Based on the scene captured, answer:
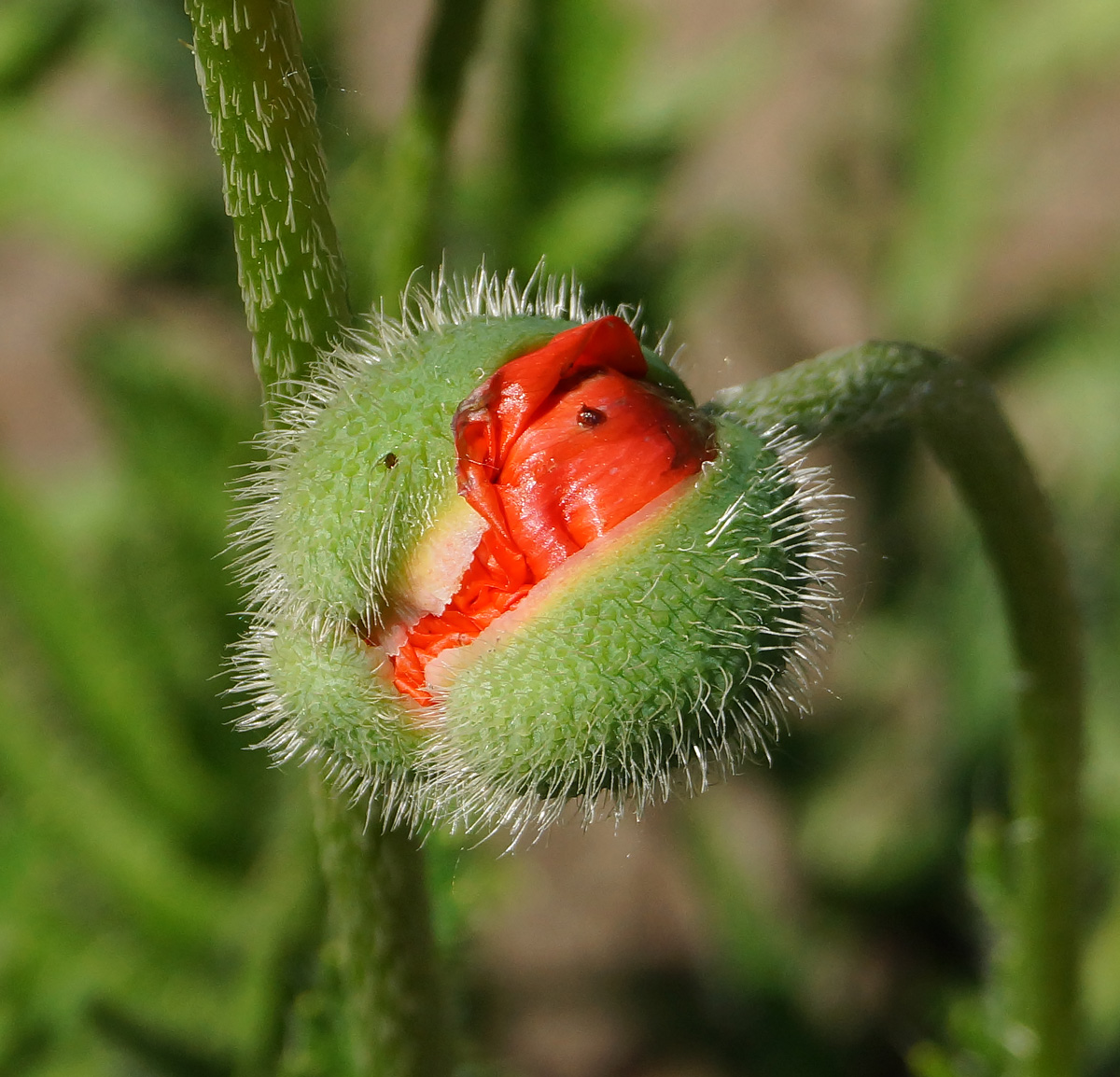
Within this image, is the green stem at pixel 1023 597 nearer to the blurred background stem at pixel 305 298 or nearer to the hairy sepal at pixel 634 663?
the hairy sepal at pixel 634 663

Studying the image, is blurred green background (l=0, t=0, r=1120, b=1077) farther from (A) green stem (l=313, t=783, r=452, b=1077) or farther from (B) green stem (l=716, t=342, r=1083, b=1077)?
(A) green stem (l=313, t=783, r=452, b=1077)

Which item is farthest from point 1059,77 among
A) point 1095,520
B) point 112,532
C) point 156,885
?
point 156,885

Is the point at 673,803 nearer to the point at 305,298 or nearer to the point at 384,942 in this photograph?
the point at 384,942

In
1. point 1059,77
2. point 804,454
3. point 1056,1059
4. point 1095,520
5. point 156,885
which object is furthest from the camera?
point 1059,77

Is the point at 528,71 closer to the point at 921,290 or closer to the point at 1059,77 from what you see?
the point at 921,290

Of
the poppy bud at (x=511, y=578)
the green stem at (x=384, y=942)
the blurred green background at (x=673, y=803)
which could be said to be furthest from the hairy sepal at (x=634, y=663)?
the blurred green background at (x=673, y=803)

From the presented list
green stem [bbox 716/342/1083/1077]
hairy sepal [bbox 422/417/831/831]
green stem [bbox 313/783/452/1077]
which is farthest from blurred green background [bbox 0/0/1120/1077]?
hairy sepal [bbox 422/417/831/831]
